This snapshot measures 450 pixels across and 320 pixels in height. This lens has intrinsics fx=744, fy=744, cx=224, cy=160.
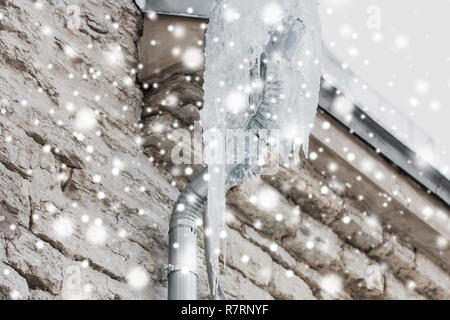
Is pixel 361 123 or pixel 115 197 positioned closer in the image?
pixel 115 197

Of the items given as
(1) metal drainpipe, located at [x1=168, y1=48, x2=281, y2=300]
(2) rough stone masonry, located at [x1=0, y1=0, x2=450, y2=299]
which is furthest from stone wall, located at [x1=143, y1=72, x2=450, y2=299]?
(1) metal drainpipe, located at [x1=168, y1=48, x2=281, y2=300]

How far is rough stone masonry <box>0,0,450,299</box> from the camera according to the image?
2.04 metres

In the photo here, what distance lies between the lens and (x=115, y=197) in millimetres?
2342

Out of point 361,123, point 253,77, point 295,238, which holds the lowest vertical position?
point 295,238

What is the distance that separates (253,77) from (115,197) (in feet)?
1.89

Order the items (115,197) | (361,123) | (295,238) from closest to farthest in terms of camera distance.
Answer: (115,197) < (295,238) < (361,123)

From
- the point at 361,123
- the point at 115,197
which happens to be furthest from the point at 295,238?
the point at 115,197

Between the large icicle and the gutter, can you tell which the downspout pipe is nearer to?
the large icicle

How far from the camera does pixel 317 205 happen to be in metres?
2.98

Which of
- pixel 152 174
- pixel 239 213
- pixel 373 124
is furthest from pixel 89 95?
pixel 373 124

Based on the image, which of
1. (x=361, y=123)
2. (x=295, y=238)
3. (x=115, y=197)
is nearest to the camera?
(x=115, y=197)

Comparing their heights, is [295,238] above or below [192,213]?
above

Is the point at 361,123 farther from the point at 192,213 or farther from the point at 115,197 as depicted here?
the point at 115,197

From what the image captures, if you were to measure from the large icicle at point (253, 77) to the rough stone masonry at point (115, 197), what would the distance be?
32 cm
